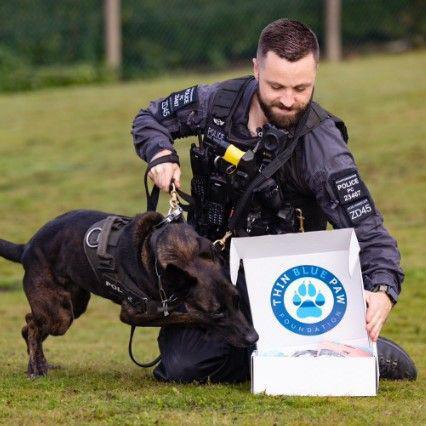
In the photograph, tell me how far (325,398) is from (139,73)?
14.6m

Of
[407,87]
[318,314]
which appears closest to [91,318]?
[318,314]

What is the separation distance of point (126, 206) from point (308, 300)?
7949 millimetres

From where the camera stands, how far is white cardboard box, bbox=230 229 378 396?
17.5ft

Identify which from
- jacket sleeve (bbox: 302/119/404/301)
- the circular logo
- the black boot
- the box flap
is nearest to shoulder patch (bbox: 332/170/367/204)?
jacket sleeve (bbox: 302/119/404/301)

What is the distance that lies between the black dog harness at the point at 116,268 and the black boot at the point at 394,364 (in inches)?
45.9

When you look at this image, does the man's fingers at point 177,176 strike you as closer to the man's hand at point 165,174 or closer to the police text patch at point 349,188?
the man's hand at point 165,174

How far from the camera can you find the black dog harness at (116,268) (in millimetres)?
5535

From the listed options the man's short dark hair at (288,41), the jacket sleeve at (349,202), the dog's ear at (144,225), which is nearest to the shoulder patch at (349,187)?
the jacket sleeve at (349,202)

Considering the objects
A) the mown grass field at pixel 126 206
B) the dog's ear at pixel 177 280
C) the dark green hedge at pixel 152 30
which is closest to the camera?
the mown grass field at pixel 126 206

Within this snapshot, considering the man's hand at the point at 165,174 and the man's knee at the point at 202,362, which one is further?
the man's knee at the point at 202,362

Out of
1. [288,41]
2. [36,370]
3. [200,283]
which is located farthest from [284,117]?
[36,370]

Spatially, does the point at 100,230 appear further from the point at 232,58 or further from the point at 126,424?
the point at 232,58

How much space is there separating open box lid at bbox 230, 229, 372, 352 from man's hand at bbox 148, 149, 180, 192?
0.41 metres

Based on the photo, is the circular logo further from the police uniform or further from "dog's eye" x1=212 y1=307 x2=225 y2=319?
"dog's eye" x1=212 y1=307 x2=225 y2=319
